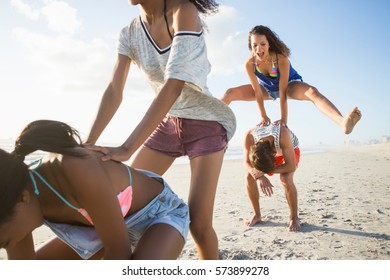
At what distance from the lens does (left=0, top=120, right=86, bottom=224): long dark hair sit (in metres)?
1.65

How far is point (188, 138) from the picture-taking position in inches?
102

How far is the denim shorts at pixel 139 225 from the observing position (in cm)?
207

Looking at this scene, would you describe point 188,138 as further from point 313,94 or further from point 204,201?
point 313,94

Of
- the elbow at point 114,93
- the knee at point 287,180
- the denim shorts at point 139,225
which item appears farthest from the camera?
the knee at point 287,180

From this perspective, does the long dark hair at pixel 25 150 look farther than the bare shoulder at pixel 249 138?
No

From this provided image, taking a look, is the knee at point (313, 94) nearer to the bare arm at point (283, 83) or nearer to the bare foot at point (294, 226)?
the bare arm at point (283, 83)

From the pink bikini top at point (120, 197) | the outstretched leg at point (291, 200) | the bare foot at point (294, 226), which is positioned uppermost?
the pink bikini top at point (120, 197)

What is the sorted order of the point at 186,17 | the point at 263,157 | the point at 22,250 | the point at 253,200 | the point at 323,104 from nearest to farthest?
1. the point at 22,250
2. the point at 186,17
3. the point at 323,104
4. the point at 263,157
5. the point at 253,200

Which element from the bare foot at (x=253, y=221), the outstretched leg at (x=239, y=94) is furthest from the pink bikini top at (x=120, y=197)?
the outstretched leg at (x=239, y=94)

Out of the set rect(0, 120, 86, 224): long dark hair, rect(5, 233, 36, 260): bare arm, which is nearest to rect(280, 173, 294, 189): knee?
rect(5, 233, 36, 260): bare arm

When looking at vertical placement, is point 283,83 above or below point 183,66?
above

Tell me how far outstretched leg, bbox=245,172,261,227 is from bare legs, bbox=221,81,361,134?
3.48ft

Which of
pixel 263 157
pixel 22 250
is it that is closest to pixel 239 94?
pixel 263 157

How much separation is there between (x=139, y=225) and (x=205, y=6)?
1444 millimetres
